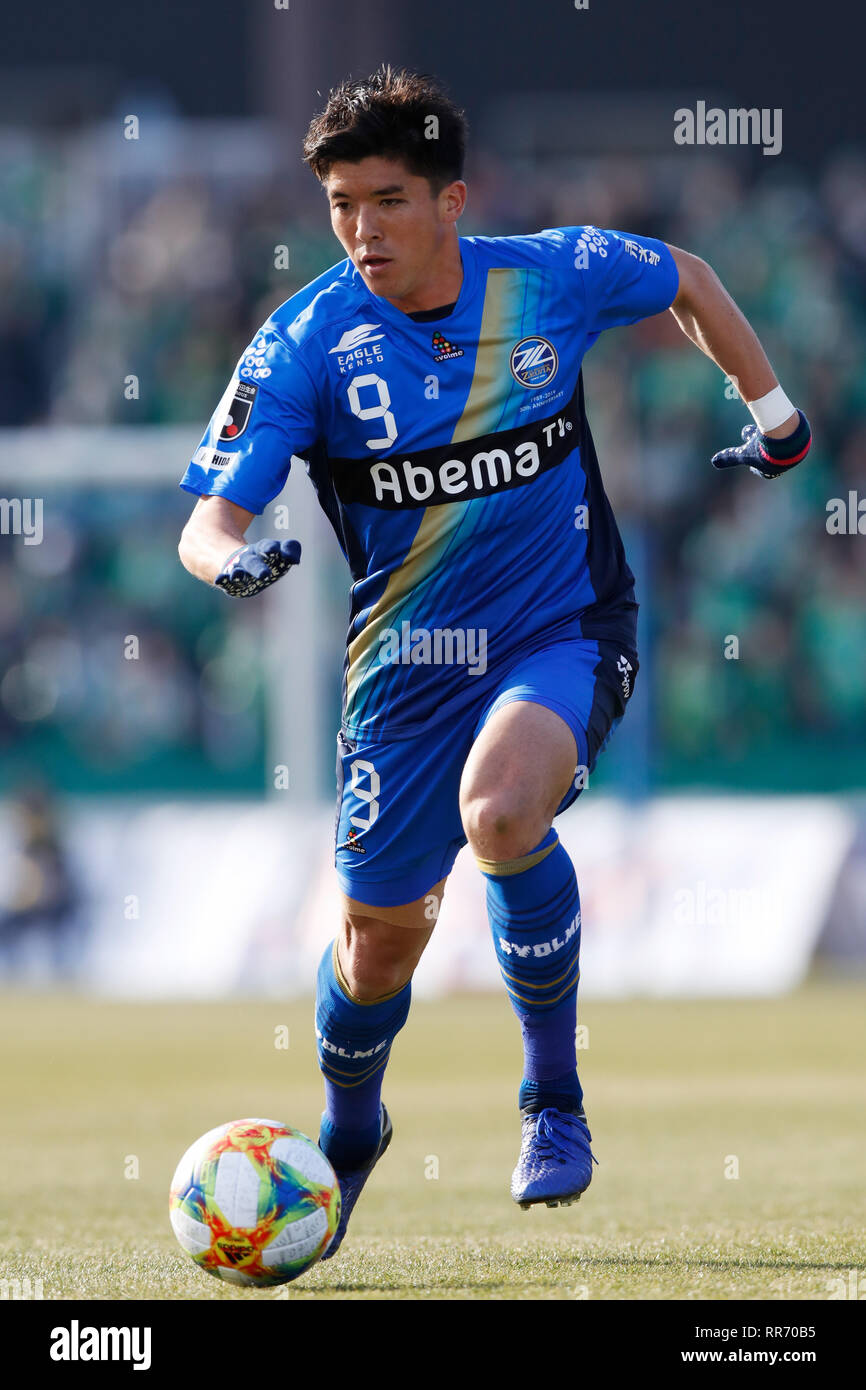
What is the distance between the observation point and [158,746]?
16562 millimetres

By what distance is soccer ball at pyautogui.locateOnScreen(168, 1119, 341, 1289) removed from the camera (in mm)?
4711

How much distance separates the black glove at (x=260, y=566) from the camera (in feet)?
13.7

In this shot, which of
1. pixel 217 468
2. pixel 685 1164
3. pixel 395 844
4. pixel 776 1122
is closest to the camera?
pixel 217 468

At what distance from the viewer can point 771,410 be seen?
18.8 ft

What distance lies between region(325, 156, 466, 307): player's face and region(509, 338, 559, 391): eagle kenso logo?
338 millimetres

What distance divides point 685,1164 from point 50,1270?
283cm

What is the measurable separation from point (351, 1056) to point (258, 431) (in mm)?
1758

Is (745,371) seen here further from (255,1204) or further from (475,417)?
(255,1204)

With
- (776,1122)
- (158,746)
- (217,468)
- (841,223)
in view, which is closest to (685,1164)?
(776,1122)

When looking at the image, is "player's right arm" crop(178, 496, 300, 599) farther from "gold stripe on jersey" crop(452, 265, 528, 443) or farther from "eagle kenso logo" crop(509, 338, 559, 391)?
"eagle kenso logo" crop(509, 338, 559, 391)
